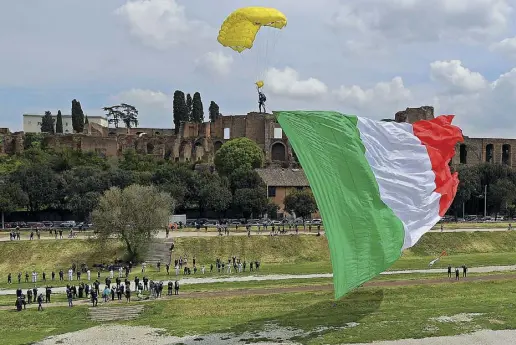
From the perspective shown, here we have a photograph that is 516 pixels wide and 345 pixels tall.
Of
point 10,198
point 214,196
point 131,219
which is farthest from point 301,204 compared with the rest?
point 10,198

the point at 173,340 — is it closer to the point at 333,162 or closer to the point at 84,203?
the point at 333,162

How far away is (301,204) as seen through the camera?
219 feet

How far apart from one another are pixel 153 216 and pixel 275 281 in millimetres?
15279

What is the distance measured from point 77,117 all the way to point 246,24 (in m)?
103


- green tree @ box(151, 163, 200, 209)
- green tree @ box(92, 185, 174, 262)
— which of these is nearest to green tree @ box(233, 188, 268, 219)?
green tree @ box(151, 163, 200, 209)

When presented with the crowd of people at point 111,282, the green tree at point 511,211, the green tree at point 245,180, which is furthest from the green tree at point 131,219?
the green tree at point 511,211

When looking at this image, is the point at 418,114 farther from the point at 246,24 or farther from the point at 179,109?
the point at 246,24

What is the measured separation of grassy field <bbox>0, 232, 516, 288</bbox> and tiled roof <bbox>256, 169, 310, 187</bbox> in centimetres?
2667

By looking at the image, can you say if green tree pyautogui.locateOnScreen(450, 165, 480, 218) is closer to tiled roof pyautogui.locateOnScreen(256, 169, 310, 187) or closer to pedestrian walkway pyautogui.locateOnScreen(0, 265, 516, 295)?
tiled roof pyautogui.locateOnScreen(256, 169, 310, 187)

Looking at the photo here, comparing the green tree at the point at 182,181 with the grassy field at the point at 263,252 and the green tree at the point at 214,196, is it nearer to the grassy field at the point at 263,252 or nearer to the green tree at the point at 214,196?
the green tree at the point at 214,196

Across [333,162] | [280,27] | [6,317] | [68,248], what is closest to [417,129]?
[333,162]

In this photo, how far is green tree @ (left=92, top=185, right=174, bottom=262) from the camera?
146 ft

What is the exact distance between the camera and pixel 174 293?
1181 inches

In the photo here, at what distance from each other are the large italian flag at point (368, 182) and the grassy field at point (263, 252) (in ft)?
72.5
